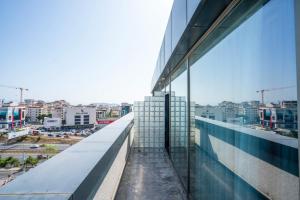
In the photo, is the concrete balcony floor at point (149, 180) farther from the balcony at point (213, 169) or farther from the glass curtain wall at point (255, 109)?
the glass curtain wall at point (255, 109)

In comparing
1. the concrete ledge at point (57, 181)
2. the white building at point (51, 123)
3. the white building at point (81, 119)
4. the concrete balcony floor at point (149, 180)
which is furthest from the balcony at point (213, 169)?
the white building at point (81, 119)

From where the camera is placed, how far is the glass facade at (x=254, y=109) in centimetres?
94

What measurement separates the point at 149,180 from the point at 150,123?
8.46 ft

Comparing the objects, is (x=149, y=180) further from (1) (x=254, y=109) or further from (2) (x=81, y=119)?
(2) (x=81, y=119)

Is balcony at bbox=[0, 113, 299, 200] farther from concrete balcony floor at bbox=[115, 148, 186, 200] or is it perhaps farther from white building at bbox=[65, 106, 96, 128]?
white building at bbox=[65, 106, 96, 128]

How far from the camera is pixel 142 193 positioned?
3.35m

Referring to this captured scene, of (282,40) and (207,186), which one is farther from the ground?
(282,40)

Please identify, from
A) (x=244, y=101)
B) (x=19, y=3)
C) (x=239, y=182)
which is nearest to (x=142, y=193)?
(x=239, y=182)

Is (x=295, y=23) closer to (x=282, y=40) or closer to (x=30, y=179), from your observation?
(x=282, y=40)

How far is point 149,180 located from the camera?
12.8ft

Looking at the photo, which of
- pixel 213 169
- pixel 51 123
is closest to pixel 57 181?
pixel 213 169

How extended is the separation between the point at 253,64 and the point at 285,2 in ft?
1.26

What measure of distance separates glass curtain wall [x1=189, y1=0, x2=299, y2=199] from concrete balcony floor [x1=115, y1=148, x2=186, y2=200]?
1.37 m

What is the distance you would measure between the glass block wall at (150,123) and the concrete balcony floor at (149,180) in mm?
753
